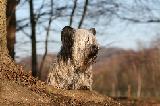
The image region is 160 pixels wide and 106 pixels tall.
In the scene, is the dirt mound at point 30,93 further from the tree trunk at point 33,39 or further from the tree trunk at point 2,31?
the tree trunk at point 33,39

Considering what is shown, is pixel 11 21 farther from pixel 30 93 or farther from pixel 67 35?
pixel 30 93

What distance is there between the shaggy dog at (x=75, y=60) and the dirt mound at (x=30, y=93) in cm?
42

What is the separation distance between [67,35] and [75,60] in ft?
1.39

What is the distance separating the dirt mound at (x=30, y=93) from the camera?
529 cm

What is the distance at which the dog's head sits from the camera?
21.1 ft

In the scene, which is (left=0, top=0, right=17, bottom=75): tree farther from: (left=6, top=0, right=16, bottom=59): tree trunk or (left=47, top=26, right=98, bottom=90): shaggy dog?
(left=6, top=0, right=16, bottom=59): tree trunk

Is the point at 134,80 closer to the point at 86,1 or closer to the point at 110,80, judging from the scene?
the point at 110,80

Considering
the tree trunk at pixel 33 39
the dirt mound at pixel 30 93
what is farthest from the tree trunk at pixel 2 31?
the tree trunk at pixel 33 39

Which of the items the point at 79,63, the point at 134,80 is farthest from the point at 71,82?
the point at 134,80

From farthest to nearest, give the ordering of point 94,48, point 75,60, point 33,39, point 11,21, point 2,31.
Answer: point 33,39, point 11,21, point 75,60, point 94,48, point 2,31

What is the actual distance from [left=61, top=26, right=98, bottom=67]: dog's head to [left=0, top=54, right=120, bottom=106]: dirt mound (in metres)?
0.56

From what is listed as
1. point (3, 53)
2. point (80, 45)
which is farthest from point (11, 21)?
point (3, 53)

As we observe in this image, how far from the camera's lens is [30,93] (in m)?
5.46

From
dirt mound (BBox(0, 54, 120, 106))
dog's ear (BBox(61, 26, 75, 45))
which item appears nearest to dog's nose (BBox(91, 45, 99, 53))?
dog's ear (BBox(61, 26, 75, 45))
